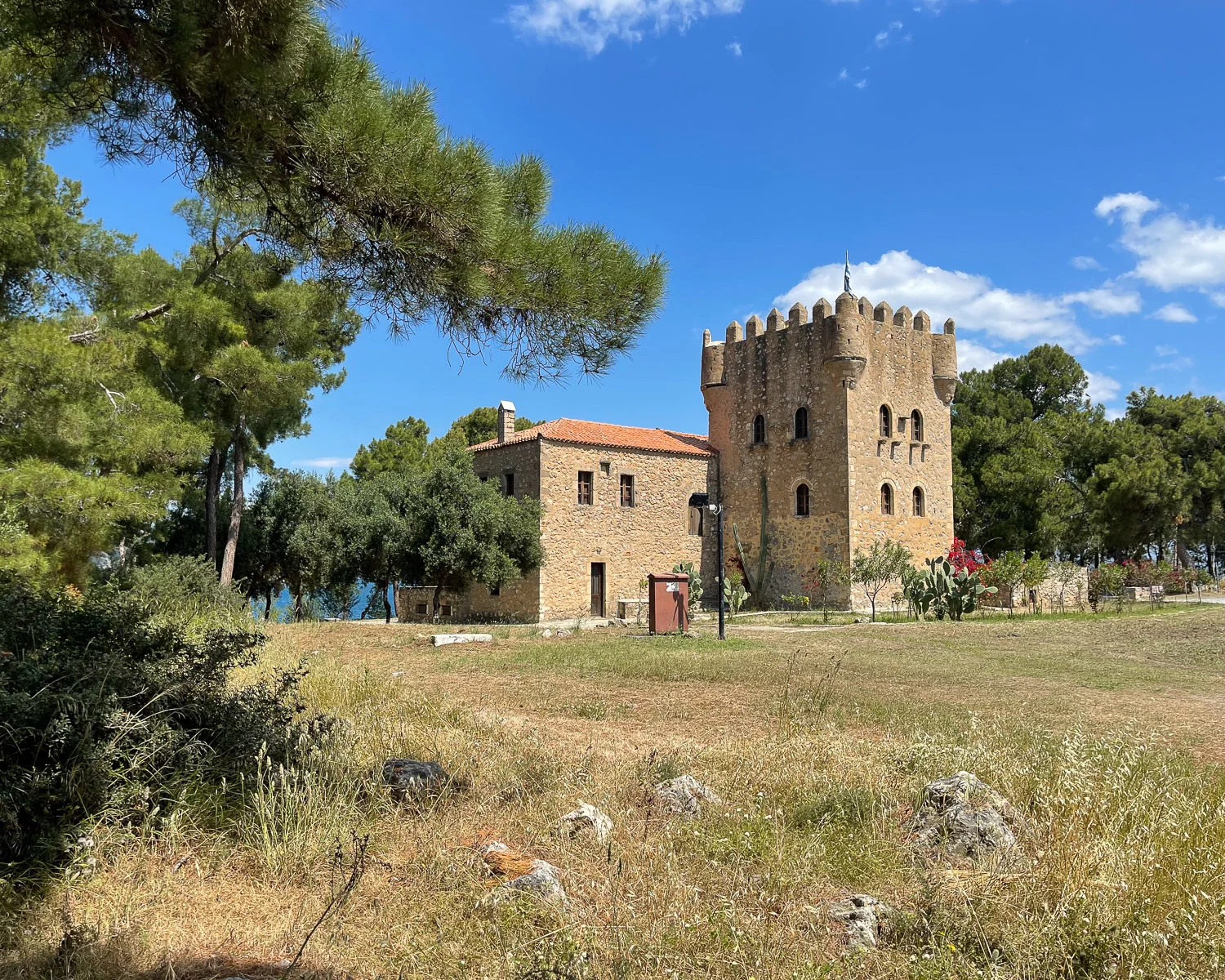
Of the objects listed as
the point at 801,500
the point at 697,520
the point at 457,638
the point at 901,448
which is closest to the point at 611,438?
the point at 697,520

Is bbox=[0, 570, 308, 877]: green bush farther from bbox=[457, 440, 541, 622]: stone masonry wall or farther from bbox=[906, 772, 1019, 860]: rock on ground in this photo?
bbox=[457, 440, 541, 622]: stone masonry wall

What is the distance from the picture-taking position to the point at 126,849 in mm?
3314

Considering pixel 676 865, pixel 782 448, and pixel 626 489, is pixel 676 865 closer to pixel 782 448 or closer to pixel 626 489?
pixel 626 489

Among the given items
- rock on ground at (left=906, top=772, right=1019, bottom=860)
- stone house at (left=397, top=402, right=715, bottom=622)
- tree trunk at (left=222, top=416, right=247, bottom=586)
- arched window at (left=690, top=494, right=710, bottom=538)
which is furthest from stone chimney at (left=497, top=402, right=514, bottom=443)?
rock on ground at (left=906, top=772, right=1019, bottom=860)

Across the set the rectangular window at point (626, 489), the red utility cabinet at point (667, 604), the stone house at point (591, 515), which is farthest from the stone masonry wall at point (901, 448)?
the red utility cabinet at point (667, 604)

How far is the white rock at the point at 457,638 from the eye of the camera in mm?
13203

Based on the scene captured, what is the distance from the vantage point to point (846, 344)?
23.2m

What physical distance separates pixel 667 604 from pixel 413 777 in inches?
465

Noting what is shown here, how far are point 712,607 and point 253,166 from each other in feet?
73.7

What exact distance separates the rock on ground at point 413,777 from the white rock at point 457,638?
28.5 ft

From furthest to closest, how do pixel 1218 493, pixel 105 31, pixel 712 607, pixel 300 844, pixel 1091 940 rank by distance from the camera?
1. pixel 1218 493
2. pixel 712 607
3. pixel 105 31
4. pixel 300 844
5. pixel 1091 940

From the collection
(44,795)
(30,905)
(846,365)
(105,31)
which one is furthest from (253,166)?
(846,365)

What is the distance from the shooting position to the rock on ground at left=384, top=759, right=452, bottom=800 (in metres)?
4.18

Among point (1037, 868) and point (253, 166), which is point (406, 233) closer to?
point (253, 166)
